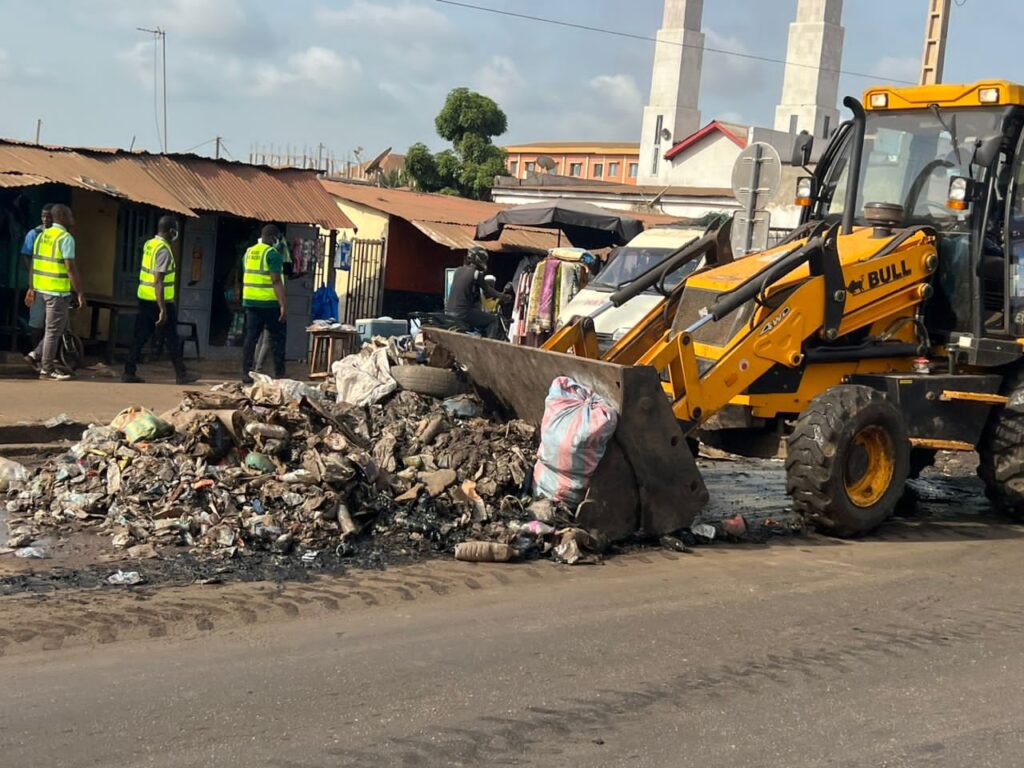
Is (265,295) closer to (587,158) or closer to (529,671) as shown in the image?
(529,671)

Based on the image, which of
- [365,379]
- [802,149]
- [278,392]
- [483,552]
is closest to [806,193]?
[802,149]

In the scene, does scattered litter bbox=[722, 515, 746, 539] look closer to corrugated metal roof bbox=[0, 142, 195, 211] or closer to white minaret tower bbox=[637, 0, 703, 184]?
corrugated metal roof bbox=[0, 142, 195, 211]

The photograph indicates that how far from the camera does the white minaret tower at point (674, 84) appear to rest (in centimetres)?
5506

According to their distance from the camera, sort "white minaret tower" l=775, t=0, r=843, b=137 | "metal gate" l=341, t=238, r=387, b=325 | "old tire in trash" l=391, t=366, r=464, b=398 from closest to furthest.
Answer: "old tire in trash" l=391, t=366, r=464, b=398 → "metal gate" l=341, t=238, r=387, b=325 → "white minaret tower" l=775, t=0, r=843, b=137

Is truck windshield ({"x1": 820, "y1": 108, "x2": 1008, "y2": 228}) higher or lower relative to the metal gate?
higher

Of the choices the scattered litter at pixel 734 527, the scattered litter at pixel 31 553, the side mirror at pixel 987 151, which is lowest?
the scattered litter at pixel 31 553

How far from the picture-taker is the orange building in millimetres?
68125

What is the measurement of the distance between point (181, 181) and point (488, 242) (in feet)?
22.7

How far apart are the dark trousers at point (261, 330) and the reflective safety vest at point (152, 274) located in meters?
0.91

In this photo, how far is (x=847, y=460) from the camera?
25.2ft

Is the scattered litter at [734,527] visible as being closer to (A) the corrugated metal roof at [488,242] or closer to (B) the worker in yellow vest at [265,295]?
(B) the worker in yellow vest at [265,295]

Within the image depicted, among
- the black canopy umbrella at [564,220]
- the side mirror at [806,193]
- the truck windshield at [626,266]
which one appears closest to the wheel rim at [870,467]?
the side mirror at [806,193]

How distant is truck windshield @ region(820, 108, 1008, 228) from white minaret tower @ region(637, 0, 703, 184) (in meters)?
46.3

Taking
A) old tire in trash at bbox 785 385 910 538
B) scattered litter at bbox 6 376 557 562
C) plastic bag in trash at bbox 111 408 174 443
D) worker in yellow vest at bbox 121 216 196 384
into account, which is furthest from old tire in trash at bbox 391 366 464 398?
worker in yellow vest at bbox 121 216 196 384
